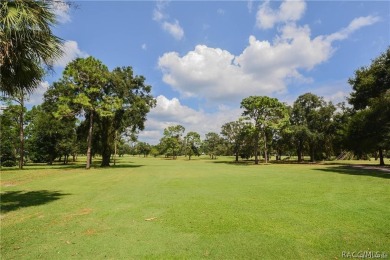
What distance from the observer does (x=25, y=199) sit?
11742mm

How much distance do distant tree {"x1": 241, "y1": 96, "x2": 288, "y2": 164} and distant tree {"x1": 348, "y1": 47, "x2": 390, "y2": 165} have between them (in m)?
14.8

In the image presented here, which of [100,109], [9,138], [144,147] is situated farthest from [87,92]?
[144,147]

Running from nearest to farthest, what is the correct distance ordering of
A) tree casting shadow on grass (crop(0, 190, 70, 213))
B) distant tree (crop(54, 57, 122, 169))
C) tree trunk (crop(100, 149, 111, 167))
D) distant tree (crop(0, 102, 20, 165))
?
tree casting shadow on grass (crop(0, 190, 70, 213))
distant tree (crop(54, 57, 122, 169))
tree trunk (crop(100, 149, 111, 167))
distant tree (crop(0, 102, 20, 165))

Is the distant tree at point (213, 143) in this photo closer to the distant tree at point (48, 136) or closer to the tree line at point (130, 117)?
the tree line at point (130, 117)

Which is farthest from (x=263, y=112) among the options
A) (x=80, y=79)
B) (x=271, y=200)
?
(x=271, y=200)

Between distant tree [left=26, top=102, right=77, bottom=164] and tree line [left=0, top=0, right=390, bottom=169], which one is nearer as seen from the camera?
tree line [left=0, top=0, right=390, bottom=169]

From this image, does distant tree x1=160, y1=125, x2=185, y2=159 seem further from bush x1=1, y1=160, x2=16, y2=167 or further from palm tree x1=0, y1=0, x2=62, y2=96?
palm tree x1=0, y1=0, x2=62, y2=96

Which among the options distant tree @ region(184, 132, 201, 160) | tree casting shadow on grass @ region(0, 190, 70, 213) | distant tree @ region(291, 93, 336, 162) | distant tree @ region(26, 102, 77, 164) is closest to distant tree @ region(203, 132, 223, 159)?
distant tree @ region(184, 132, 201, 160)

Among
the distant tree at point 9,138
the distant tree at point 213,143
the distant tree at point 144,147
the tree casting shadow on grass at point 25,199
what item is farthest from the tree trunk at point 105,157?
the distant tree at point 144,147

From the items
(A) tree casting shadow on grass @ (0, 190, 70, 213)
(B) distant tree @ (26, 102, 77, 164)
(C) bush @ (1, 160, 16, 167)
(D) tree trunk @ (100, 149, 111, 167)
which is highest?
(B) distant tree @ (26, 102, 77, 164)

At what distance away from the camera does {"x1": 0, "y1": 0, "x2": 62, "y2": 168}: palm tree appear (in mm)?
7863

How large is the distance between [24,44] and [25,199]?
6.77 metres

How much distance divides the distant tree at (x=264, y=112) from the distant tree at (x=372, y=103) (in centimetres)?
1483

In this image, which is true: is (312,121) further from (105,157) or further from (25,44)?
(25,44)
